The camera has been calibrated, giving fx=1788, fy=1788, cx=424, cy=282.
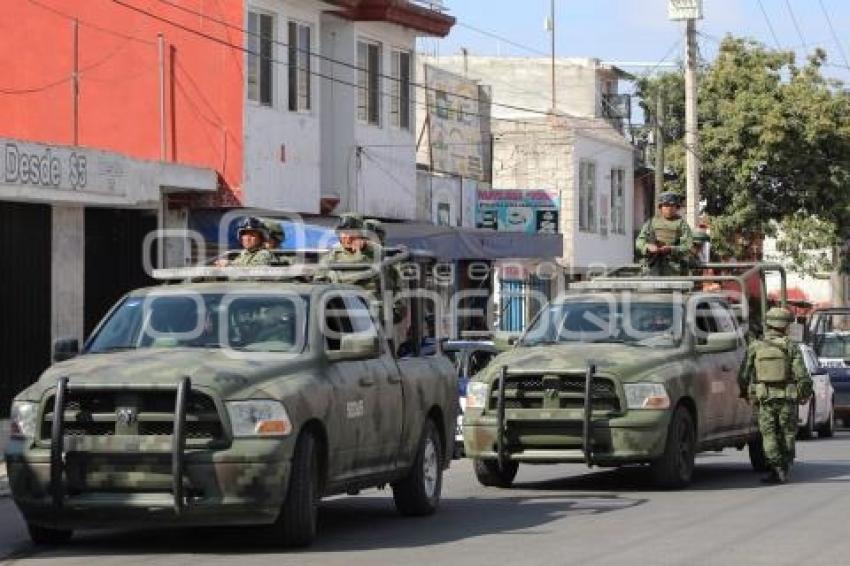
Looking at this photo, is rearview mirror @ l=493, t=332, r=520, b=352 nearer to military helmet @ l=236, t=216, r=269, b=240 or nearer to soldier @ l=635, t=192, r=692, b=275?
soldier @ l=635, t=192, r=692, b=275

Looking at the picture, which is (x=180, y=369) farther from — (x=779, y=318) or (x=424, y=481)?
(x=779, y=318)

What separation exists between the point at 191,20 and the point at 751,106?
21.6m

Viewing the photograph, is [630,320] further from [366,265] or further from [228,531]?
[228,531]

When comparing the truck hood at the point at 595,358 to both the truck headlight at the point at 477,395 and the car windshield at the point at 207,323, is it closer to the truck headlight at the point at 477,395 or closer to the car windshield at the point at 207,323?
the truck headlight at the point at 477,395

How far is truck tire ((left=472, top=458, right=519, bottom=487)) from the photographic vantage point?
17094 millimetres

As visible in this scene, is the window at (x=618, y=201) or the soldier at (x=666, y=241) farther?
the window at (x=618, y=201)

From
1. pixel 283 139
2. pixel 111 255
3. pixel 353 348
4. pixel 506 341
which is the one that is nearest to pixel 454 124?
pixel 283 139

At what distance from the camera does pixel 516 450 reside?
1647 cm

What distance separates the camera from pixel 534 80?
180 ft

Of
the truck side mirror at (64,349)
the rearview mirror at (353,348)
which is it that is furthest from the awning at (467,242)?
the truck side mirror at (64,349)

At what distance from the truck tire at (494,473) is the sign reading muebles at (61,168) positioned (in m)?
7.56

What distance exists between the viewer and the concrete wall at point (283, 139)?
2888cm

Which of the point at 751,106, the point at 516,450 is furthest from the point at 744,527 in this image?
the point at 751,106

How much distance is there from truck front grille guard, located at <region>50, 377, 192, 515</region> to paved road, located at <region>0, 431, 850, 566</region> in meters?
0.47
